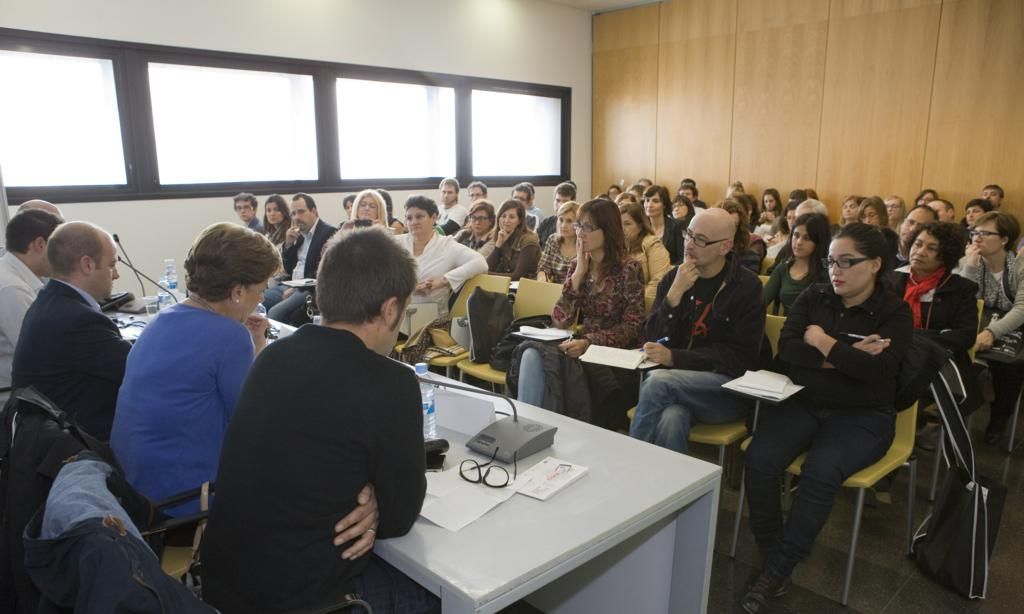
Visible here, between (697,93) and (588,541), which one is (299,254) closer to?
(588,541)

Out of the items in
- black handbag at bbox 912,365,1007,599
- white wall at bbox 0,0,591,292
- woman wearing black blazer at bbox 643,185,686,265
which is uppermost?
white wall at bbox 0,0,591,292

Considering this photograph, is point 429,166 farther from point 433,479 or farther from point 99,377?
point 433,479

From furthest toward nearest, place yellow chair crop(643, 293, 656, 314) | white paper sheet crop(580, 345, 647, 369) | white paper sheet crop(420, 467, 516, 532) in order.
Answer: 1. yellow chair crop(643, 293, 656, 314)
2. white paper sheet crop(580, 345, 647, 369)
3. white paper sheet crop(420, 467, 516, 532)

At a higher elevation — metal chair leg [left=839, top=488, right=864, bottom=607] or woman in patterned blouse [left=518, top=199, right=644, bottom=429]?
woman in patterned blouse [left=518, top=199, right=644, bottom=429]

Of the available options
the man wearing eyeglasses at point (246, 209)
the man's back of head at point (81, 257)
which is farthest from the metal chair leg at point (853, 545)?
the man wearing eyeglasses at point (246, 209)

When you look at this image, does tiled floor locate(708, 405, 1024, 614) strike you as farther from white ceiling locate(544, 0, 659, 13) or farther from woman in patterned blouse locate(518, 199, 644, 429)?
white ceiling locate(544, 0, 659, 13)

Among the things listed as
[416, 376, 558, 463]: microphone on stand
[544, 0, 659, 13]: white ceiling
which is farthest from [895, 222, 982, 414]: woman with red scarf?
[544, 0, 659, 13]: white ceiling

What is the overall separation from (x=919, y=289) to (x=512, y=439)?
2381 millimetres

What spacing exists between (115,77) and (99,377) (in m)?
5.02

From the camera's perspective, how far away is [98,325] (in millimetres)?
2029

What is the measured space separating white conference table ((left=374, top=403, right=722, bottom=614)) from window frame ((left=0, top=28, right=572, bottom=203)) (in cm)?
557

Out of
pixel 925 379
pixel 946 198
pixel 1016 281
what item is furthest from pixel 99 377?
pixel 946 198

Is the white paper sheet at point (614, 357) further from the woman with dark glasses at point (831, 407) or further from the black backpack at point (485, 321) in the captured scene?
the black backpack at point (485, 321)

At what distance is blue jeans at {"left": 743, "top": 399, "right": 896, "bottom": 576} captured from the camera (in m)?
2.19
